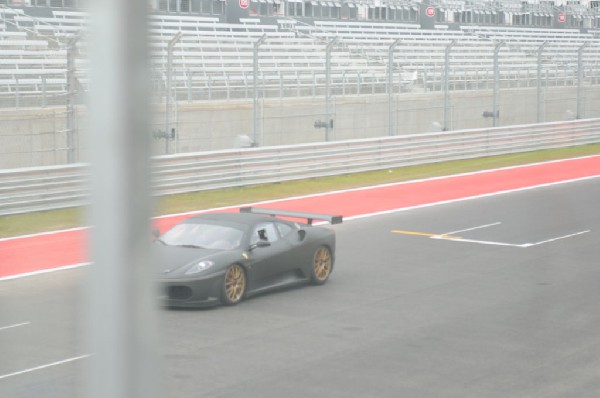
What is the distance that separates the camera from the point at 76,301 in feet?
41.5

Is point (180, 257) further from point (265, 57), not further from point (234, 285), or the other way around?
point (265, 57)

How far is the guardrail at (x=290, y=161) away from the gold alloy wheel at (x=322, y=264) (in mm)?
4369

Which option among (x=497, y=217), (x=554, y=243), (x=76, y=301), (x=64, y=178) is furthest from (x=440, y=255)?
(x=64, y=178)

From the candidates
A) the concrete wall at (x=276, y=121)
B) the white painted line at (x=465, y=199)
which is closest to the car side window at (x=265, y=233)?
the white painted line at (x=465, y=199)

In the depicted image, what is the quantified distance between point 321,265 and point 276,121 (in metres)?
15.6

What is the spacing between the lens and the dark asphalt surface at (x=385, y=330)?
8695 millimetres

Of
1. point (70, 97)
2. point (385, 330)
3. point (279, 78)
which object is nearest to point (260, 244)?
point (385, 330)

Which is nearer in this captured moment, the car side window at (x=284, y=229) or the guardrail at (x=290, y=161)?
the car side window at (x=284, y=229)

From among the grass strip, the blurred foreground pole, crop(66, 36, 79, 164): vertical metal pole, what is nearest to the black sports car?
the grass strip

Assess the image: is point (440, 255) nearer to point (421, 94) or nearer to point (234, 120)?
point (234, 120)

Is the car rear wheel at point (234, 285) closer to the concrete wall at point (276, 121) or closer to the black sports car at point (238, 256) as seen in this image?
the black sports car at point (238, 256)

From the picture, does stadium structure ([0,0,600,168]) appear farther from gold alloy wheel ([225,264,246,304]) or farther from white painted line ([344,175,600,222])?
white painted line ([344,175,600,222])

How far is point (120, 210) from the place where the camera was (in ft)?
5.45

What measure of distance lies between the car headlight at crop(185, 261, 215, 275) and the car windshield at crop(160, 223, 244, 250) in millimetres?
531
